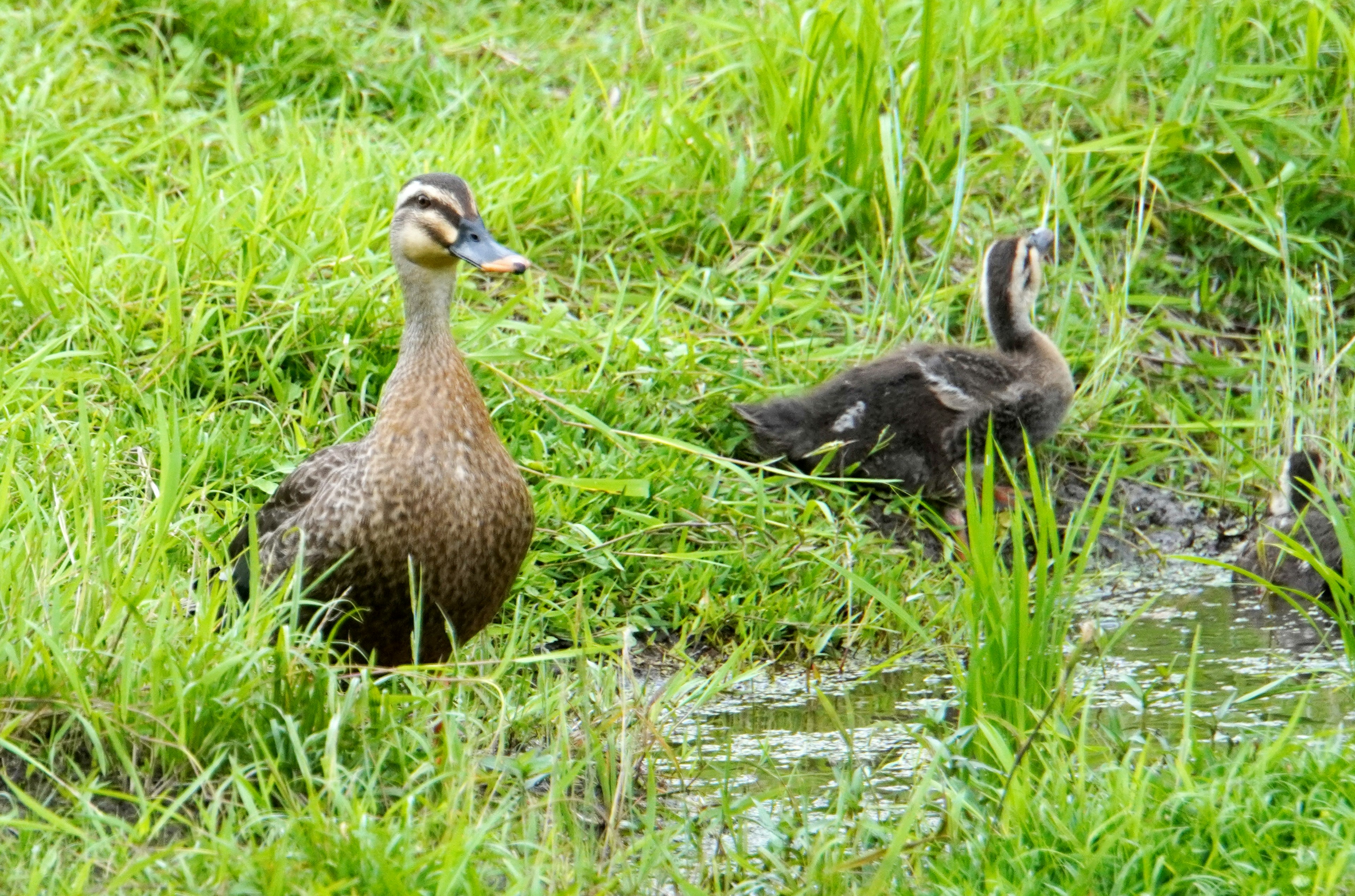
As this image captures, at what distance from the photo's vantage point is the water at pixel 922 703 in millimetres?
3479

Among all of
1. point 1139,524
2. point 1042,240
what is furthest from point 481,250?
point 1139,524

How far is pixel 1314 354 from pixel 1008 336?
3.31 feet

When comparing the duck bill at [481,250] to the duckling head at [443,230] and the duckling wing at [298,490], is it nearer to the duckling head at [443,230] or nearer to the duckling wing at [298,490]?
the duckling head at [443,230]

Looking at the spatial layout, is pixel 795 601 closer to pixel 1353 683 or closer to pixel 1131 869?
pixel 1353 683

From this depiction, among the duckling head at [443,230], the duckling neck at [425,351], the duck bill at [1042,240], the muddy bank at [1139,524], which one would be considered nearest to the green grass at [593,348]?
the muddy bank at [1139,524]

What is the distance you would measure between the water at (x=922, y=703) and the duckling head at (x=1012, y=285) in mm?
973

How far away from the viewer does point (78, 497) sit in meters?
3.78

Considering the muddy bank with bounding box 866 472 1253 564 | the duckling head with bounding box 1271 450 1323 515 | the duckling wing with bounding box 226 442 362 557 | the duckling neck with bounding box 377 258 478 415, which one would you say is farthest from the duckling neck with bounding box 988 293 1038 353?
the duckling wing with bounding box 226 442 362 557

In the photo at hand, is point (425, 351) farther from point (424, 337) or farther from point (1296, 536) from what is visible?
point (1296, 536)

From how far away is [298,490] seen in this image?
13.0 feet

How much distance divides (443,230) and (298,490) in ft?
2.32

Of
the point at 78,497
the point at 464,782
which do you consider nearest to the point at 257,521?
the point at 78,497

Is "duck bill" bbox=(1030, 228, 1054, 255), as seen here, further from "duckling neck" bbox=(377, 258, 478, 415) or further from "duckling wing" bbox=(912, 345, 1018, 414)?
"duckling neck" bbox=(377, 258, 478, 415)

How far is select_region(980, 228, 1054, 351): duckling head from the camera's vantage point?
5.46 metres
